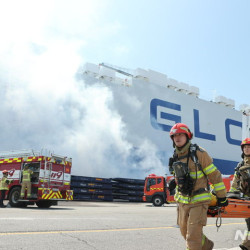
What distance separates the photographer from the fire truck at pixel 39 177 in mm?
13344

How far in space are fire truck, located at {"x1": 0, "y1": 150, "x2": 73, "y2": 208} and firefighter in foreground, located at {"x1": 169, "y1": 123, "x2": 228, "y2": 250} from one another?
1064 centimetres

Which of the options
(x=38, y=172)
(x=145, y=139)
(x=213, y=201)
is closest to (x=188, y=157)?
(x=213, y=201)

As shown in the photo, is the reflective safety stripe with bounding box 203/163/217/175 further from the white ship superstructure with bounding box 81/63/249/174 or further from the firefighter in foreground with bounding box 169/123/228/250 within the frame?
the white ship superstructure with bounding box 81/63/249/174

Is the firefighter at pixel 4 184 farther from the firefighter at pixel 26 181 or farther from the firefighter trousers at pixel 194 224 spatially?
the firefighter trousers at pixel 194 224

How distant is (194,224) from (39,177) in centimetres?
1102

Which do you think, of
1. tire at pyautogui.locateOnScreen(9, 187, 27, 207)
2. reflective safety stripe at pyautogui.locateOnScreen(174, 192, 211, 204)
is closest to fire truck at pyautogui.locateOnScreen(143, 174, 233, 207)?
tire at pyautogui.locateOnScreen(9, 187, 27, 207)

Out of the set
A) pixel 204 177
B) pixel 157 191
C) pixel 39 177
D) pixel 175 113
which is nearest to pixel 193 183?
pixel 204 177

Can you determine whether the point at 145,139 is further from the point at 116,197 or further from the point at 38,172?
the point at 38,172

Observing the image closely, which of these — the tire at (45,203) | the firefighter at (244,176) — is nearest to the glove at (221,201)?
the firefighter at (244,176)

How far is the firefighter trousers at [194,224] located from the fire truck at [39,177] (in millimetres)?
10612

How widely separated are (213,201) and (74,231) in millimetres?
3337

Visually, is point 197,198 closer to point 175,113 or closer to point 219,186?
point 219,186

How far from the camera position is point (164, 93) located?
4056 centimetres

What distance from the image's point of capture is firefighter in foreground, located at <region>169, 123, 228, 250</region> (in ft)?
11.3
